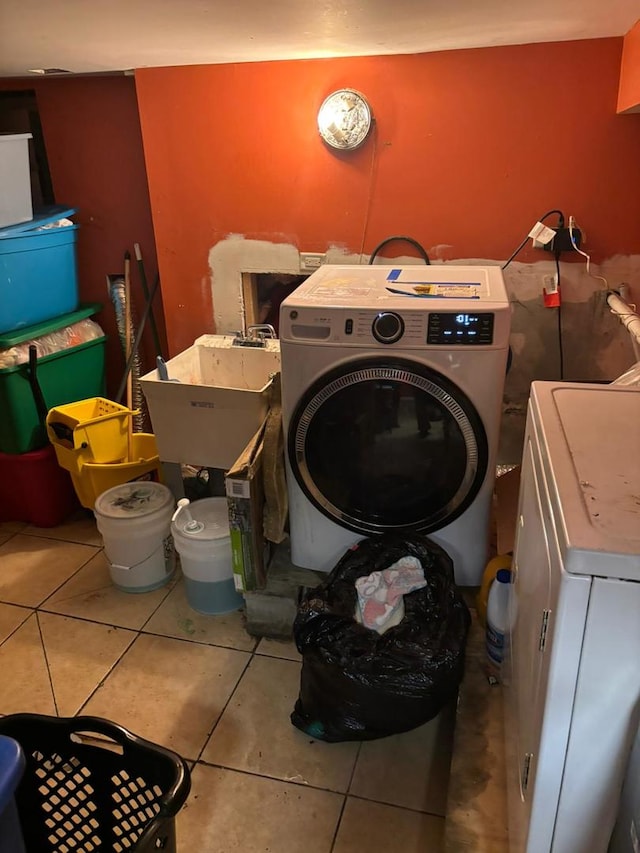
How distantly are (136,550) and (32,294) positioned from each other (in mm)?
1237

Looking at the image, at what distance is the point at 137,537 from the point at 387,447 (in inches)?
40.9

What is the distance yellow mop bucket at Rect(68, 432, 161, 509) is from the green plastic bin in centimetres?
29

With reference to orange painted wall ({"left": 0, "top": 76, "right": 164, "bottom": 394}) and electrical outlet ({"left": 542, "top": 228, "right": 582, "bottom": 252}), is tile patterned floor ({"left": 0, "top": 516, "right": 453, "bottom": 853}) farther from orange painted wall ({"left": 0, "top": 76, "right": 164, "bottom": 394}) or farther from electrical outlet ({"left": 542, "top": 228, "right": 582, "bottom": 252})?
electrical outlet ({"left": 542, "top": 228, "right": 582, "bottom": 252})

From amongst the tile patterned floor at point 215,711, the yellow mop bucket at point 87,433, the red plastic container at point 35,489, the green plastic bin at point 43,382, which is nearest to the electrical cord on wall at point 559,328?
the tile patterned floor at point 215,711

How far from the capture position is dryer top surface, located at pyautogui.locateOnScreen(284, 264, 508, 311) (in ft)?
6.09

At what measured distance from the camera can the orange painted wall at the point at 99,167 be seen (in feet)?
9.66

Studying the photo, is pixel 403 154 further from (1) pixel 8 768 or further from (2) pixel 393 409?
(1) pixel 8 768

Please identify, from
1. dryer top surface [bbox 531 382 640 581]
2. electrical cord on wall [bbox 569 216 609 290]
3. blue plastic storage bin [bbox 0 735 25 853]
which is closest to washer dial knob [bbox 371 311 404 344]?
dryer top surface [bbox 531 382 640 581]

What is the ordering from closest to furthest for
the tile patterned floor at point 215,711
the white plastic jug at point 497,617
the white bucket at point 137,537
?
the tile patterned floor at point 215,711 < the white plastic jug at point 497,617 < the white bucket at point 137,537

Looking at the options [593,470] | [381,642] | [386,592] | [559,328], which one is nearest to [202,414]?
[386,592]

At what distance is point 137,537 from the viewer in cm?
238

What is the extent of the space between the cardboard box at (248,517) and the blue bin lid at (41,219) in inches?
55.4

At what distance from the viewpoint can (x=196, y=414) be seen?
2.35 m

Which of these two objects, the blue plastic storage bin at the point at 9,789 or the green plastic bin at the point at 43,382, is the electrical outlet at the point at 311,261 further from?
the blue plastic storage bin at the point at 9,789
